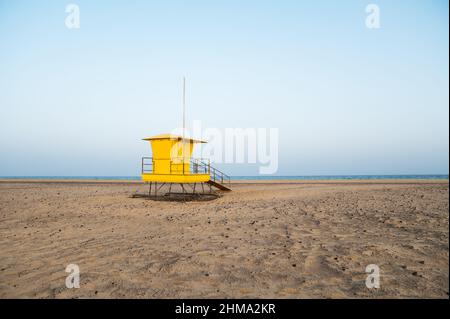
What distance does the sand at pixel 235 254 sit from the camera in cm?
555

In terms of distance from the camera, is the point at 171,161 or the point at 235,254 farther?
the point at 171,161

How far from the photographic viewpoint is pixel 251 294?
534cm

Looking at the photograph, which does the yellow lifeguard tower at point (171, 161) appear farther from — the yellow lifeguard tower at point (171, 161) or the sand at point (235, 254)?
the sand at point (235, 254)

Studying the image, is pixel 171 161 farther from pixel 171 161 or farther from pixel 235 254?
pixel 235 254

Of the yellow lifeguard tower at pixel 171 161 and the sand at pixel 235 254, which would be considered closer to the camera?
the sand at pixel 235 254

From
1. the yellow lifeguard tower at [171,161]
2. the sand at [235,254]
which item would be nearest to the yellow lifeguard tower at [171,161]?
the yellow lifeguard tower at [171,161]

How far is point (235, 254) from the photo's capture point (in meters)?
7.70

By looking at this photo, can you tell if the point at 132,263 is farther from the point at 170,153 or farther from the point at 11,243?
the point at 170,153

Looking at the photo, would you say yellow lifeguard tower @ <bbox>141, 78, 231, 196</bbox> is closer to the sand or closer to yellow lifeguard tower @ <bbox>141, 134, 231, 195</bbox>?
yellow lifeguard tower @ <bbox>141, 134, 231, 195</bbox>

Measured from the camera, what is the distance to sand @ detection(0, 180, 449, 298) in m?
5.55

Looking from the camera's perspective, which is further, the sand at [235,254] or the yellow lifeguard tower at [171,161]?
the yellow lifeguard tower at [171,161]

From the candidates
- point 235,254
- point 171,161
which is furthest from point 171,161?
point 235,254
